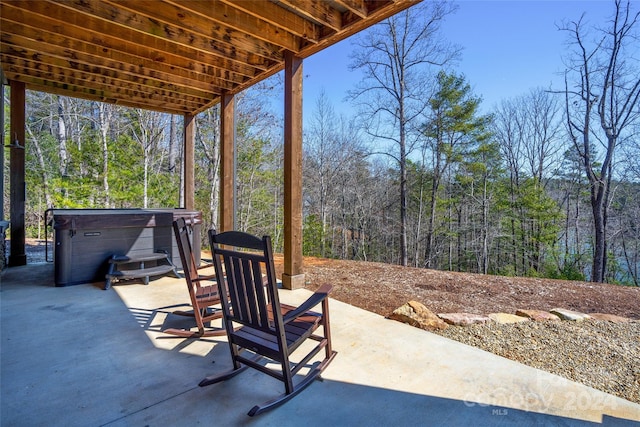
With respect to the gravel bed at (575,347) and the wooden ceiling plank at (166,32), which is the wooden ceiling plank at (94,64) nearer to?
the wooden ceiling plank at (166,32)

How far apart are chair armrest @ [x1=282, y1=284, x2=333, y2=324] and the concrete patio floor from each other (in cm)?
49

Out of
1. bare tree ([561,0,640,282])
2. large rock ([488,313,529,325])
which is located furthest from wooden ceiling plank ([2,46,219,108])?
bare tree ([561,0,640,282])

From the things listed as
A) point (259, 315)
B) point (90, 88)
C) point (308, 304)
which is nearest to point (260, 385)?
point (259, 315)

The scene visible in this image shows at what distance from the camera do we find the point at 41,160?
9.45 meters

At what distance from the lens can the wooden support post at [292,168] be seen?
380cm

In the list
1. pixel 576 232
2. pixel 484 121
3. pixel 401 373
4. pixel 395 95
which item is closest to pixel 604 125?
pixel 484 121

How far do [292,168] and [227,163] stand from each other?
1.92 metres

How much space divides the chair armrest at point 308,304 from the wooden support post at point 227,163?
Answer: 144 inches

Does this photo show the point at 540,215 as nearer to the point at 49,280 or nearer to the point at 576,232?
the point at 576,232

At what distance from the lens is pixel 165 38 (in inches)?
135

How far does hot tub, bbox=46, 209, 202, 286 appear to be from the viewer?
3801mm

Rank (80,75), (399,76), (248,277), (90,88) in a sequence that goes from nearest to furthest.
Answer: (248,277) < (80,75) < (90,88) < (399,76)

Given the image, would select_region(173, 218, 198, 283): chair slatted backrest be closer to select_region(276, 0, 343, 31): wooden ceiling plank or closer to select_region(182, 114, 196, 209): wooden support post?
select_region(276, 0, 343, 31): wooden ceiling plank

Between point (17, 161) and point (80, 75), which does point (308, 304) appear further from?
point (17, 161)
